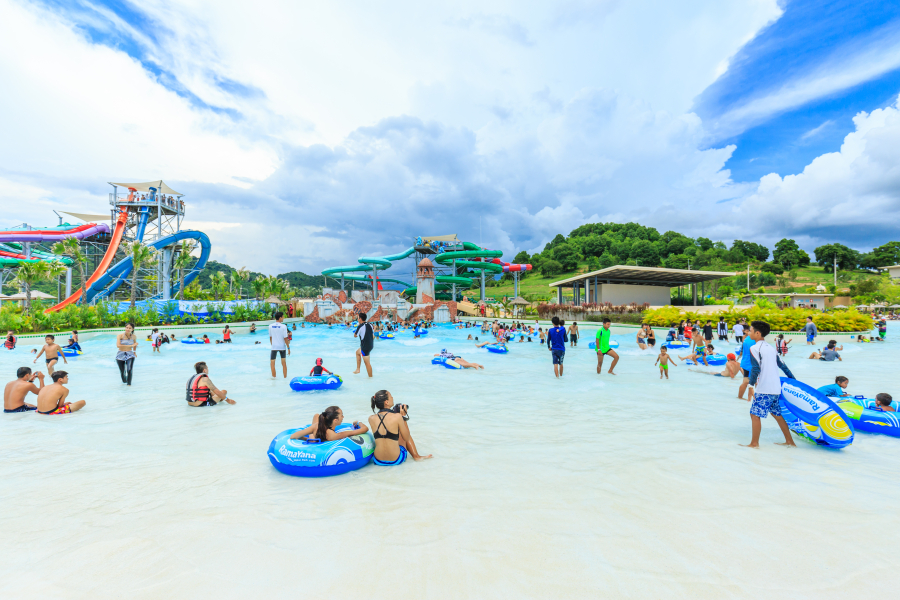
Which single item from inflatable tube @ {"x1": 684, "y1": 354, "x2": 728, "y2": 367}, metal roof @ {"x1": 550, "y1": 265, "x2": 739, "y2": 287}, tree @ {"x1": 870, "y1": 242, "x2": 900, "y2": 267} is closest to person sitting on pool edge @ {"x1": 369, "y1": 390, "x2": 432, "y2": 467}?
inflatable tube @ {"x1": 684, "y1": 354, "x2": 728, "y2": 367}

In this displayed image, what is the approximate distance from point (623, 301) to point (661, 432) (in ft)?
111

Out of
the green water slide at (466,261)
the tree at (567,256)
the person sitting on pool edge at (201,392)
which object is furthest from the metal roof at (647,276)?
the tree at (567,256)

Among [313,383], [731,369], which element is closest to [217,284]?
[313,383]

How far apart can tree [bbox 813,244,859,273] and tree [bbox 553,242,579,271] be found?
46.4 m

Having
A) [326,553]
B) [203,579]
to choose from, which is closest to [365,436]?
[326,553]

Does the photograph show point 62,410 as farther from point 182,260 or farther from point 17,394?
point 182,260

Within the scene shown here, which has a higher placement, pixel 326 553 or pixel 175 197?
pixel 175 197

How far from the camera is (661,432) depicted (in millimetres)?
5652

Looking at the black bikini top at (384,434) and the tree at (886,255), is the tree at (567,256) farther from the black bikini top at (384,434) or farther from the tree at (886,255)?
the black bikini top at (384,434)

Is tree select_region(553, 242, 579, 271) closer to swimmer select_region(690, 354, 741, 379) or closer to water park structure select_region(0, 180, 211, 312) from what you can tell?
water park structure select_region(0, 180, 211, 312)

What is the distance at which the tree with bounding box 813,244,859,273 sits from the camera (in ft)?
251

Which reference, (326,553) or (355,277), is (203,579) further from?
(355,277)

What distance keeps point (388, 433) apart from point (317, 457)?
30.4 inches

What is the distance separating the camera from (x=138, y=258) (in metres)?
30.0
